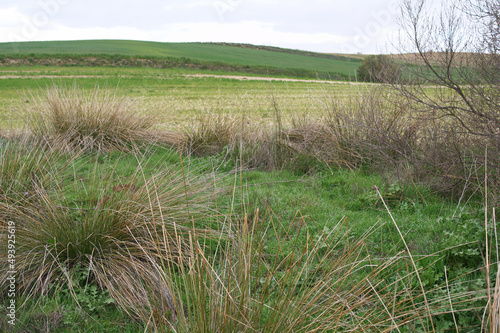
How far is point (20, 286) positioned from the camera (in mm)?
2314

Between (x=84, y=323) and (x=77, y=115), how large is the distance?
14.0ft

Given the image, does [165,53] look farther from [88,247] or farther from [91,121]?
[88,247]

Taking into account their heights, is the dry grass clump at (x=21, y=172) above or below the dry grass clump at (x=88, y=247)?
above

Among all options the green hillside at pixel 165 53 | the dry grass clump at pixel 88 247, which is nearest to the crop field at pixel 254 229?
the dry grass clump at pixel 88 247

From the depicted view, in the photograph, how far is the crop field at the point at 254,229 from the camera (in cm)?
162

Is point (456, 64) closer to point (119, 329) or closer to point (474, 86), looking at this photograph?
point (474, 86)

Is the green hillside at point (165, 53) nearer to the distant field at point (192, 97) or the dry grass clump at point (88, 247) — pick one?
the distant field at point (192, 97)

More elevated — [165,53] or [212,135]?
[165,53]

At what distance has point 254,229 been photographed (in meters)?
2.36

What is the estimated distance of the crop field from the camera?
1622mm

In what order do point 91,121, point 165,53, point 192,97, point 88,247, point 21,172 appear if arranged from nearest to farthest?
point 88,247
point 21,172
point 91,121
point 192,97
point 165,53

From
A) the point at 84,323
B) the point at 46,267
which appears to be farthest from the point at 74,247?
the point at 84,323

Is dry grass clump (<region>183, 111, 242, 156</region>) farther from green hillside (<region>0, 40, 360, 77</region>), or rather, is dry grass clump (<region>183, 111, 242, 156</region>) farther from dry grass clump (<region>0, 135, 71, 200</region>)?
green hillside (<region>0, 40, 360, 77</region>)

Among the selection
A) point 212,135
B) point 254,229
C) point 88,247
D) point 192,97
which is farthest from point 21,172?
point 192,97
